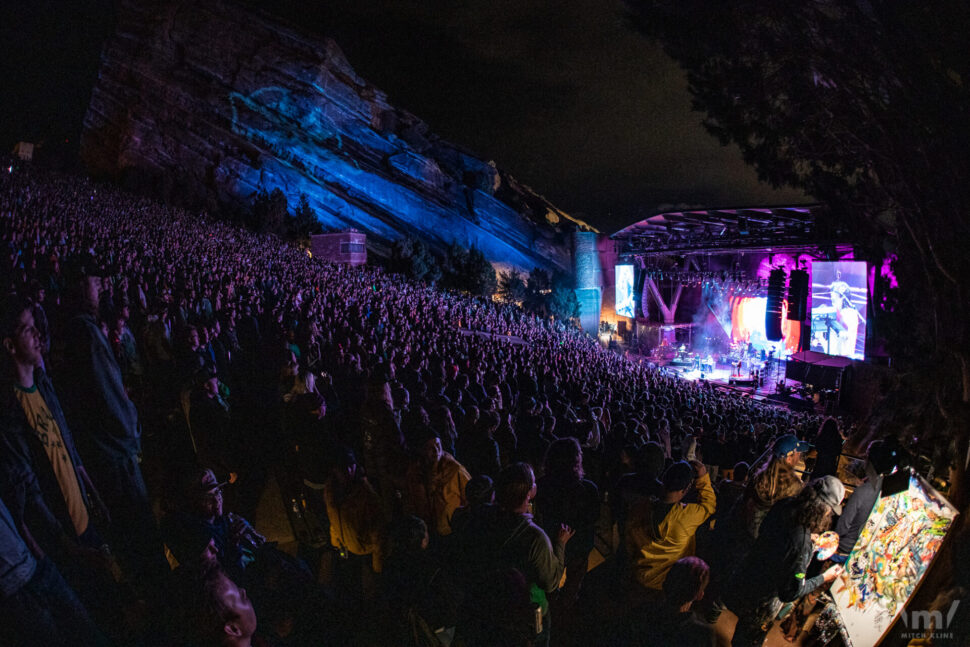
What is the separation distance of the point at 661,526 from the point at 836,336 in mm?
16928

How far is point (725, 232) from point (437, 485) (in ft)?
66.9

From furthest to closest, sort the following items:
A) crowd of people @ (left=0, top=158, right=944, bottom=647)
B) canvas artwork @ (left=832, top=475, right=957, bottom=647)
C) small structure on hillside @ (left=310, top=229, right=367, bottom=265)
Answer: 1. small structure on hillside @ (left=310, top=229, right=367, bottom=265)
2. canvas artwork @ (left=832, top=475, right=957, bottom=647)
3. crowd of people @ (left=0, top=158, right=944, bottom=647)

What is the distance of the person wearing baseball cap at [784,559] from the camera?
12.1 feet

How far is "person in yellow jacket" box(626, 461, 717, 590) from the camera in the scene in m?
4.15

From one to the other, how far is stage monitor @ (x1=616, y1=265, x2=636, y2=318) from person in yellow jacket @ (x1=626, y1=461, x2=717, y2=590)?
84.8ft

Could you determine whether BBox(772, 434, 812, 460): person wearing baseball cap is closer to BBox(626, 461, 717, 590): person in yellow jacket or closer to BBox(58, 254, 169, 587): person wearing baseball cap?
BBox(626, 461, 717, 590): person in yellow jacket

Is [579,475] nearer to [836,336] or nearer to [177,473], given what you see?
[177,473]

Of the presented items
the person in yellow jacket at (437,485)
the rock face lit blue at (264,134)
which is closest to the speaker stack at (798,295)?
the person in yellow jacket at (437,485)

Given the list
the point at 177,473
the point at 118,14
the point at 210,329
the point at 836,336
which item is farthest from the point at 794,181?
the point at 118,14

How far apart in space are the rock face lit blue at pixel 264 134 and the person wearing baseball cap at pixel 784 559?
109 feet

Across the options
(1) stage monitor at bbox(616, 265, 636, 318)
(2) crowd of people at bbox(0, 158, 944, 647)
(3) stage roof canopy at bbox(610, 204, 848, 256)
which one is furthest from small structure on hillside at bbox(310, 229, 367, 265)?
(2) crowd of people at bbox(0, 158, 944, 647)

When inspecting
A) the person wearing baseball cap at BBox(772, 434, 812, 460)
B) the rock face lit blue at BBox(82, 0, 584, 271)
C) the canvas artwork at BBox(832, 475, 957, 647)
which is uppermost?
the rock face lit blue at BBox(82, 0, 584, 271)

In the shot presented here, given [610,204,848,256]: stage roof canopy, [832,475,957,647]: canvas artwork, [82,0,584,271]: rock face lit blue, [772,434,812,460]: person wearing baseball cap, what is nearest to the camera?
[832,475,957,647]: canvas artwork

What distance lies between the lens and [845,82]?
16.3 feet
